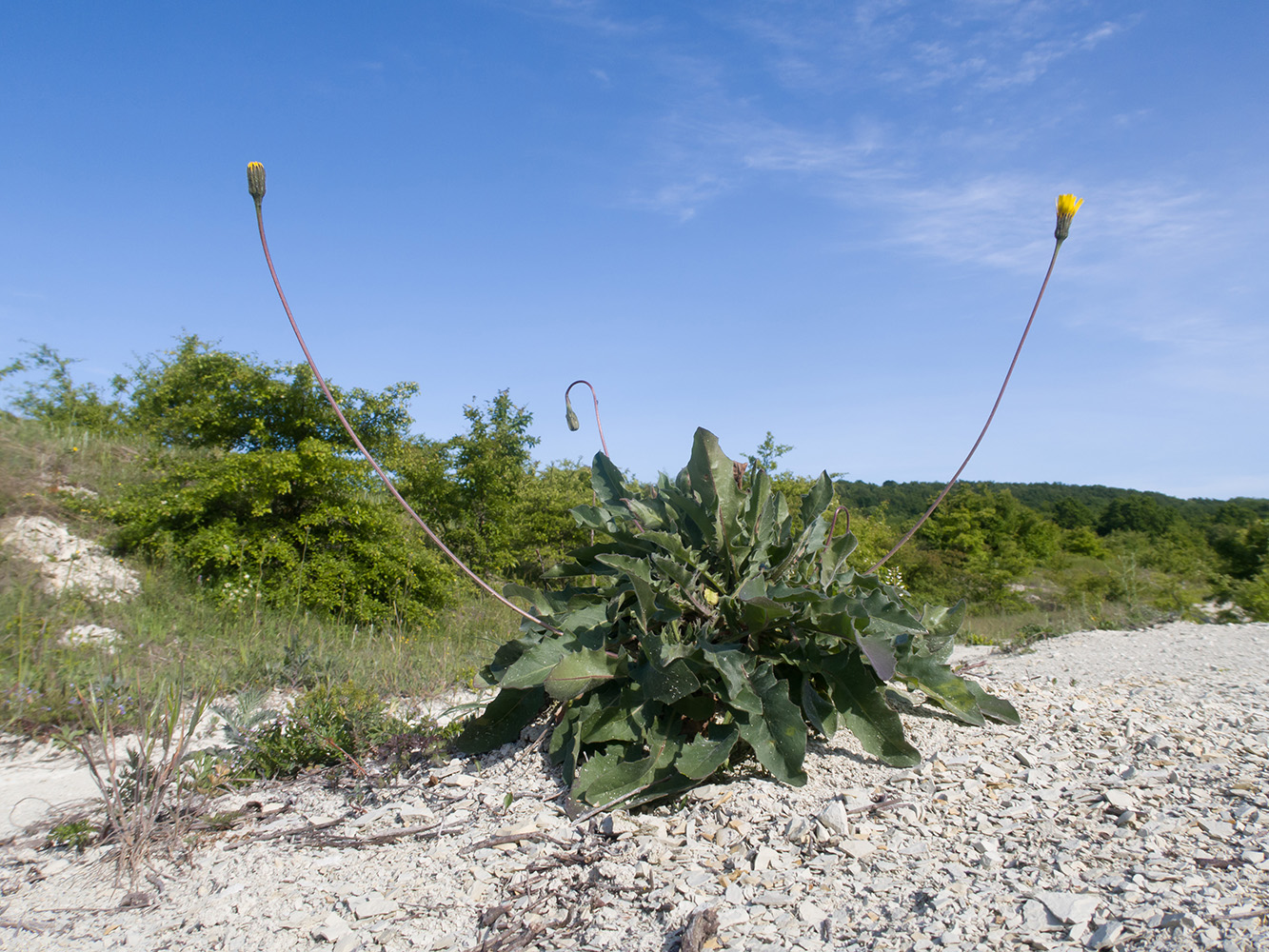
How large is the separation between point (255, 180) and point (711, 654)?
6.15 ft

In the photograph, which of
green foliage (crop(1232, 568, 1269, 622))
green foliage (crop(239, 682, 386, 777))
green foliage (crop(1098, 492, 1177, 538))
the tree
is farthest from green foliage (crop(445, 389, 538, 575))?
green foliage (crop(1098, 492, 1177, 538))

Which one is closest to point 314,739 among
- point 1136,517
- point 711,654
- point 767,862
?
point 711,654

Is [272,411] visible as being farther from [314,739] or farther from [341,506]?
[314,739]

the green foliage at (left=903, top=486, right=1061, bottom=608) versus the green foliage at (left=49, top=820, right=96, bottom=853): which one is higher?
the green foliage at (left=903, top=486, right=1061, bottom=608)

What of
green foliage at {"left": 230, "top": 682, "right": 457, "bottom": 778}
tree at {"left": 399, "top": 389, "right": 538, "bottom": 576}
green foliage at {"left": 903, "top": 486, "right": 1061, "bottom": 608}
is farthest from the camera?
green foliage at {"left": 903, "top": 486, "right": 1061, "bottom": 608}

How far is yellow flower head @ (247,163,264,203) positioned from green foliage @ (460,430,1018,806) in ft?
4.77

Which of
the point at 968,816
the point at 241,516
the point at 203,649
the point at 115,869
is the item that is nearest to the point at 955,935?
the point at 968,816

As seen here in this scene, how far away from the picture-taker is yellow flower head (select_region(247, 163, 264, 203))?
212 centimetres

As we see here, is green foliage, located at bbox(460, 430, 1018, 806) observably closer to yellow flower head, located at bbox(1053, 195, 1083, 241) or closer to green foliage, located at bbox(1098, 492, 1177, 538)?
yellow flower head, located at bbox(1053, 195, 1083, 241)

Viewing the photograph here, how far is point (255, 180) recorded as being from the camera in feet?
6.98

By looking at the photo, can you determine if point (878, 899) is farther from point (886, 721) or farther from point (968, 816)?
point (886, 721)

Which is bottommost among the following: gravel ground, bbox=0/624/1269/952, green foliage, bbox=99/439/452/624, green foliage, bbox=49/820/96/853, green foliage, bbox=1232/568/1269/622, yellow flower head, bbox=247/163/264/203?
green foliage, bbox=49/820/96/853

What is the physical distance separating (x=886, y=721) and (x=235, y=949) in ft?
6.21

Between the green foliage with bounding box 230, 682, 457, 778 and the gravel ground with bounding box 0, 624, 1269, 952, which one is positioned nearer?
the gravel ground with bounding box 0, 624, 1269, 952
